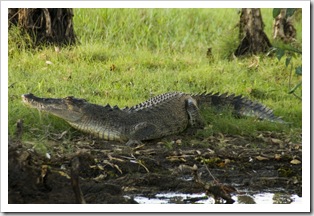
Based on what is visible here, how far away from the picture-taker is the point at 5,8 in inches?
333

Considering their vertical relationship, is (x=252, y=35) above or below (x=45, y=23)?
below

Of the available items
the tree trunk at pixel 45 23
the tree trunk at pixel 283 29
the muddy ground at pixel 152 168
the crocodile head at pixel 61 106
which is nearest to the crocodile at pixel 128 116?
the crocodile head at pixel 61 106

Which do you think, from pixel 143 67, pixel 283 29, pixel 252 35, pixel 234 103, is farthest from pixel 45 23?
pixel 283 29

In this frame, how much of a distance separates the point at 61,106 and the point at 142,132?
0.91 m

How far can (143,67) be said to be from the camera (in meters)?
11.4

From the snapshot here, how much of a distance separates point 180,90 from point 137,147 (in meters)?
2.42

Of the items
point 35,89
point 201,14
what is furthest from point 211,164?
point 201,14

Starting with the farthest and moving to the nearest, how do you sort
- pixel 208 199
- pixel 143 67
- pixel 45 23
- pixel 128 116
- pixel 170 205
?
pixel 45 23 < pixel 143 67 < pixel 128 116 < pixel 208 199 < pixel 170 205

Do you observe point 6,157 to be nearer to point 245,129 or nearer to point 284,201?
point 284,201

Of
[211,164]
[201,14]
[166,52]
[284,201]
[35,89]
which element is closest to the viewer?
[284,201]

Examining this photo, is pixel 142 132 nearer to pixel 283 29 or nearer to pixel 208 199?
pixel 208 199

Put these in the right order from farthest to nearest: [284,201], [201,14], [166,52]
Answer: [201,14] < [166,52] < [284,201]

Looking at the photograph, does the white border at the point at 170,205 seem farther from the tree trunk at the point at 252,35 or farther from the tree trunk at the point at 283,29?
the tree trunk at the point at 283,29

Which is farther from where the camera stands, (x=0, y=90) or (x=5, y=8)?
(x=5, y=8)
